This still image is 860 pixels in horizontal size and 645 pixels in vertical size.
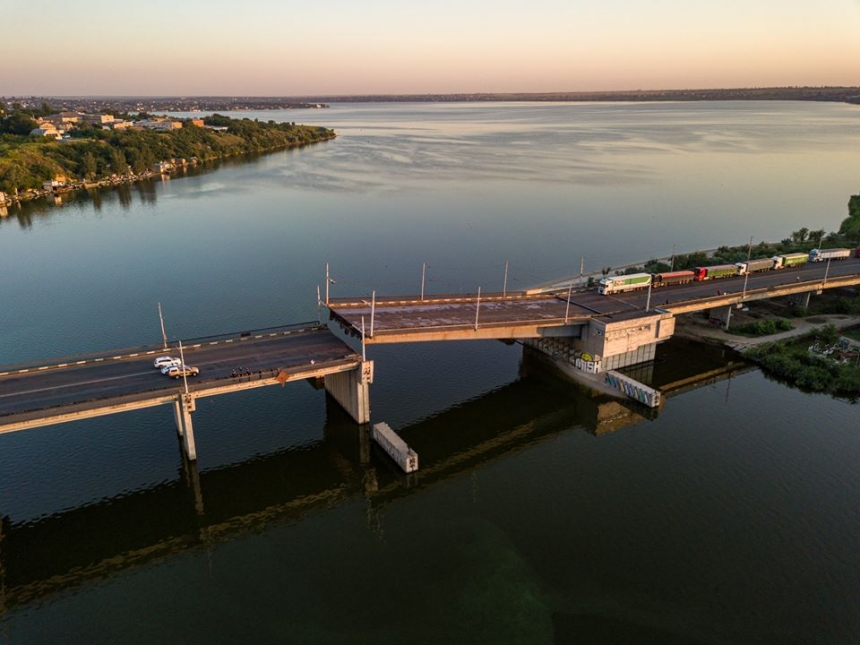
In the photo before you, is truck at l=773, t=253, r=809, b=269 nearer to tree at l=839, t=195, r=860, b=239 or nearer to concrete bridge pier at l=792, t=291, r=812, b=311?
concrete bridge pier at l=792, t=291, r=812, b=311

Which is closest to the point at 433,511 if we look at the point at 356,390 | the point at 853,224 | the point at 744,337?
the point at 356,390

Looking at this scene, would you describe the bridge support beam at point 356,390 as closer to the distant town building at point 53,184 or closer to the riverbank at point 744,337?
the riverbank at point 744,337

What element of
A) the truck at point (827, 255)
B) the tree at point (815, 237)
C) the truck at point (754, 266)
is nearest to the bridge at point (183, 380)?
the truck at point (754, 266)

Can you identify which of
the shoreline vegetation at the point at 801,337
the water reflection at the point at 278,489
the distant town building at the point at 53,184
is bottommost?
the water reflection at the point at 278,489

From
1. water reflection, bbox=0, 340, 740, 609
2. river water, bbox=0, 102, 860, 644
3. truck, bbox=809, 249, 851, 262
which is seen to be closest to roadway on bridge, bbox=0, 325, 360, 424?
river water, bbox=0, 102, 860, 644

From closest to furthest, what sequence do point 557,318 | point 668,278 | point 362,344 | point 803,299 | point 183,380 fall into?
point 183,380, point 362,344, point 557,318, point 668,278, point 803,299

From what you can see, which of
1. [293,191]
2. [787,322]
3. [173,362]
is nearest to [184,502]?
[173,362]

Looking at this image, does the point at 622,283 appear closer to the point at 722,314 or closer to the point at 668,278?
the point at 668,278
